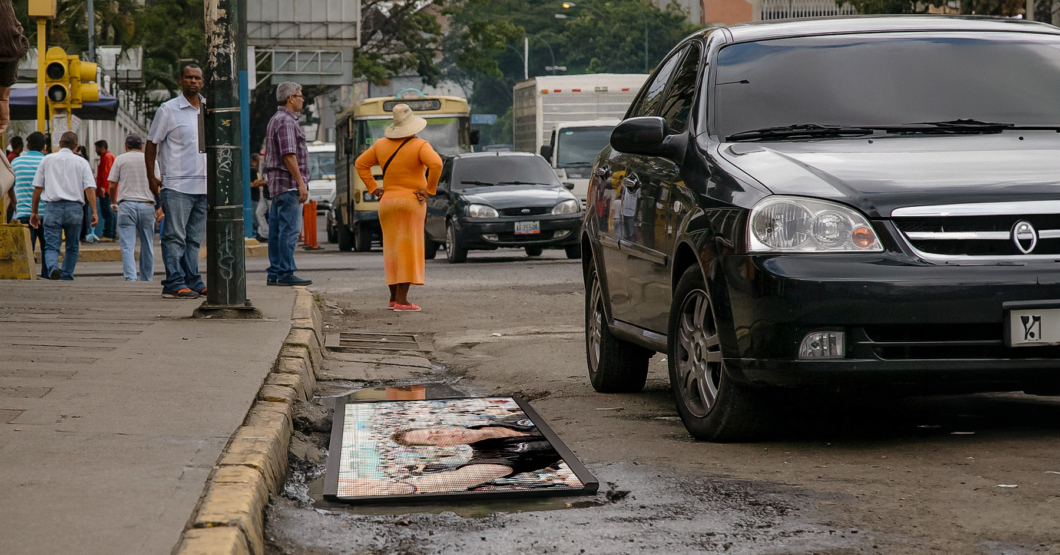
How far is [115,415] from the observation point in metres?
5.30

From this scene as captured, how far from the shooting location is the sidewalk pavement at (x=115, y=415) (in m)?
3.65

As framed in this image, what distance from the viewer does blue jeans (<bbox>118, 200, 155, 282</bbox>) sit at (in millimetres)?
14484

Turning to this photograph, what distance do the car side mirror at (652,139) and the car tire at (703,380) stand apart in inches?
21.5

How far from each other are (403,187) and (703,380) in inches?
259


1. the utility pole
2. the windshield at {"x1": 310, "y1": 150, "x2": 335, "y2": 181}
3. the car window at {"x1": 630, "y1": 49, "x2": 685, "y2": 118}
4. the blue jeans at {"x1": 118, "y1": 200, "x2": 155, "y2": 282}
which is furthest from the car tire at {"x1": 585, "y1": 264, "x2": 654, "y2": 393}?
the windshield at {"x1": 310, "y1": 150, "x2": 335, "y2": 181}

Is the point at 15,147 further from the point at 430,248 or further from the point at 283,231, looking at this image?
the point at 283,231

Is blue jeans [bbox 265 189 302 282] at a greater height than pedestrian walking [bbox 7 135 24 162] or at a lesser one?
lesser

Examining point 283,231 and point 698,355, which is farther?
point 283,231

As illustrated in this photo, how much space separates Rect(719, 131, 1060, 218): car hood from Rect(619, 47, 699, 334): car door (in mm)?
473

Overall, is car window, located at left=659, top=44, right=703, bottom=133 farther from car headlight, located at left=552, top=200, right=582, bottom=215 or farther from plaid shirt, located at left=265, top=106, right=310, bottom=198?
car headlight, located at left=552, top=200, right=582, bottom=215

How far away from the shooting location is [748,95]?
576 cm

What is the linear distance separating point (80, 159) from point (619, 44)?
66.6m

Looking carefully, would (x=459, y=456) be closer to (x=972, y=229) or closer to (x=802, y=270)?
(x=802, y=270)

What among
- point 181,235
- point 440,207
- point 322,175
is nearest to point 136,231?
point 181,235
